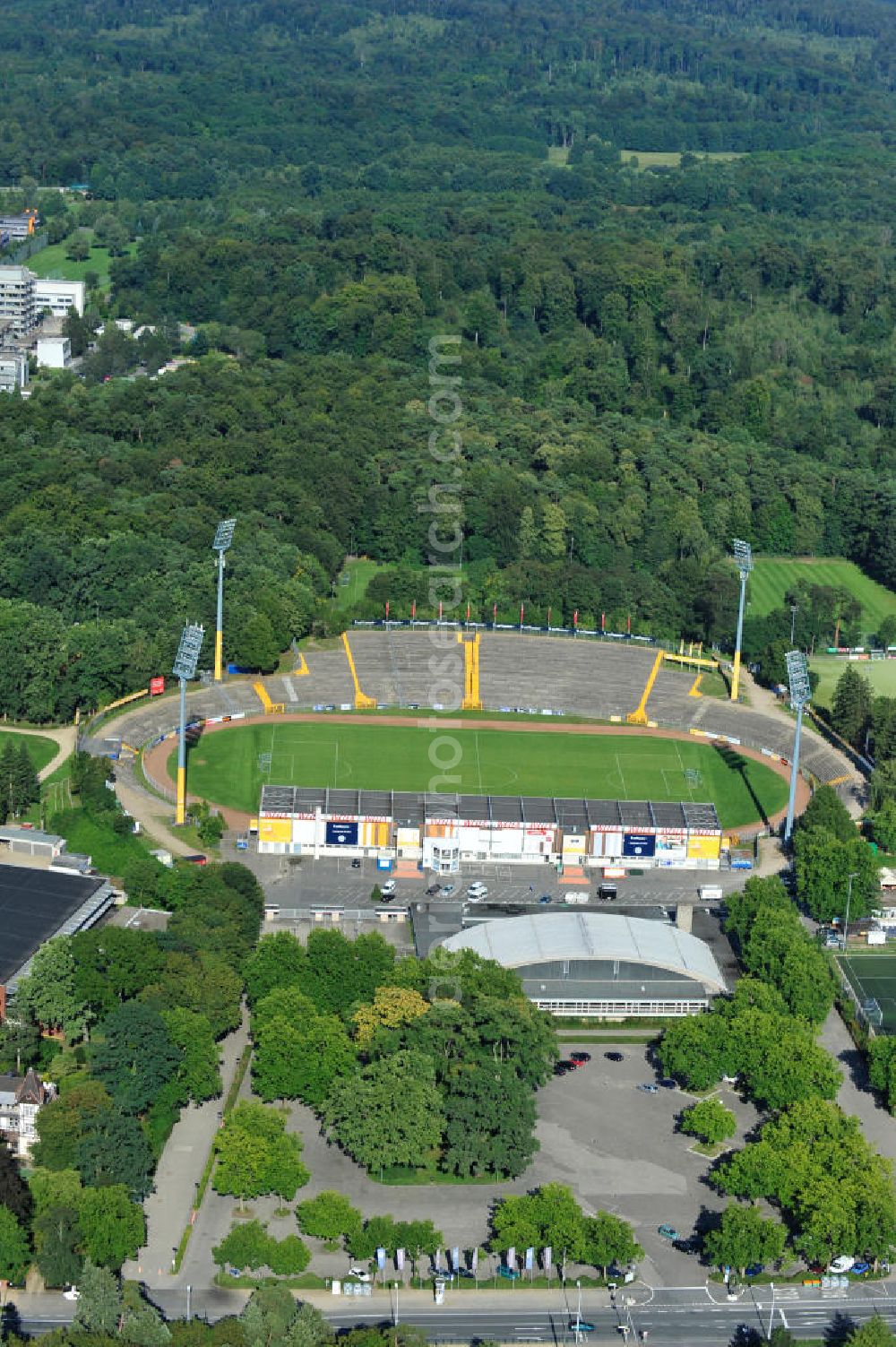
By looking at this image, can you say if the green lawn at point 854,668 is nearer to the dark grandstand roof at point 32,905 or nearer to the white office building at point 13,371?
the dark grandstand roof at point 32,905

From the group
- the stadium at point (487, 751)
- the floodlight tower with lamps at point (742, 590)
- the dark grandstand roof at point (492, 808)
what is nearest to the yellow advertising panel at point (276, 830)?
the stadium at point (487, 751)

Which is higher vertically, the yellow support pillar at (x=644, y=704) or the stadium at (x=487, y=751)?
the stadium at (x=487, y=751)

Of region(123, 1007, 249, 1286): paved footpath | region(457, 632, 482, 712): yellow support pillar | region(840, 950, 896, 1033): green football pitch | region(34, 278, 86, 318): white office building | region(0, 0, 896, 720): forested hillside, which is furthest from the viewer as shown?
region(34, 278, 86, 318): white office building

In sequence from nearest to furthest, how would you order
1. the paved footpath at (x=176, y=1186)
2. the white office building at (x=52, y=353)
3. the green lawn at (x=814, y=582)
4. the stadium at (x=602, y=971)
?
the paved footpath at (x=176, y=1186), the stadium at (x=602, y=971), the green lawn at (x=814, y=582), the white office building at (x=52, y=353)

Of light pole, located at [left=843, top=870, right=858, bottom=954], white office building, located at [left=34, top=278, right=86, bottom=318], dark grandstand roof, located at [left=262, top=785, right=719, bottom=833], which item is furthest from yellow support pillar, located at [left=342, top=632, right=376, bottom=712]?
white office building, located at [left=34, top=278, right=86, bottom=318]

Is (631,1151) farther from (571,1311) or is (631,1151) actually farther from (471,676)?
(471,676)

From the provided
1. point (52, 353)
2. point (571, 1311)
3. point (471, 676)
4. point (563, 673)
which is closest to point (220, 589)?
point (471, 676)

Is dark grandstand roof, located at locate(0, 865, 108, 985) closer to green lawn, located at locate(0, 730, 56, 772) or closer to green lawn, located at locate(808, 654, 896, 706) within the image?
green lawn, located at locate(0, 730, 56, 772)

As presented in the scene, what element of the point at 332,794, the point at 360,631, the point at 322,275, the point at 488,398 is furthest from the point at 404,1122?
the point at 322,275
